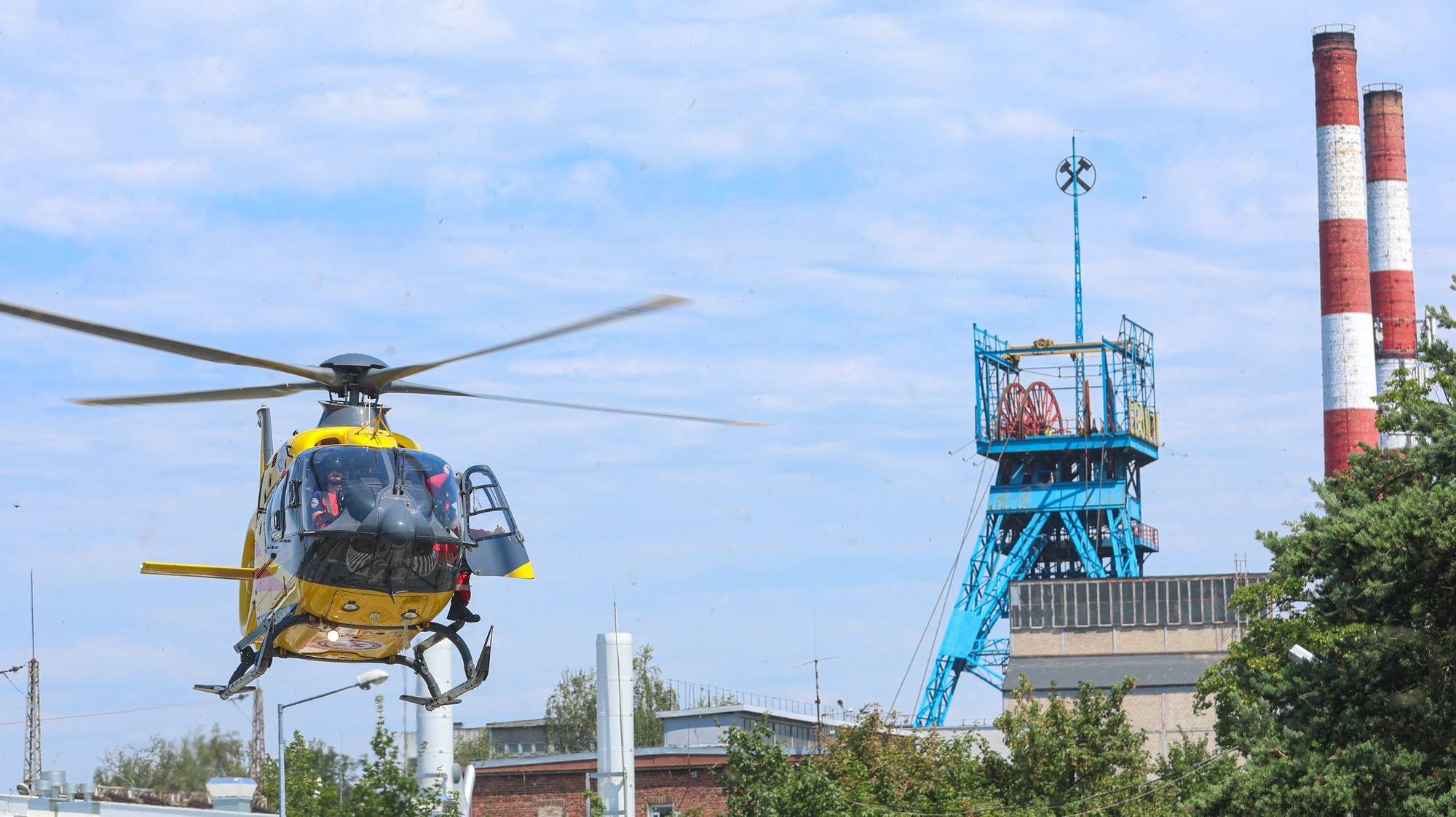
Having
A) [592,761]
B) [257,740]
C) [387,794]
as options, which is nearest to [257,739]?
[257,740]

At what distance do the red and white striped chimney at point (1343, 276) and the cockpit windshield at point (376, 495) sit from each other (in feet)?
184

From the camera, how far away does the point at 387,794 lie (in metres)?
46.2

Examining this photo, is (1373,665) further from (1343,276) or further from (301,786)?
(1343,276)

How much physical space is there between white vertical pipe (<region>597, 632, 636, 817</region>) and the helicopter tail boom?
25.7 metres

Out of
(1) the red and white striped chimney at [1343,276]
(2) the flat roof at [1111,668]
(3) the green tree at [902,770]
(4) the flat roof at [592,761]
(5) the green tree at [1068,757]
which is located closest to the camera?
(5) the green tree at [1068,757]

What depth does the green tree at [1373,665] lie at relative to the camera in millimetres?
24094

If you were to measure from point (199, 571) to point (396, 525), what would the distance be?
500 cm

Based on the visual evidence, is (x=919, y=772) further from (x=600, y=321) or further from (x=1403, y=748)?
(x=600, y=321)

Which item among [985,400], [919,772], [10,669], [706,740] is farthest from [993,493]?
[10,669]

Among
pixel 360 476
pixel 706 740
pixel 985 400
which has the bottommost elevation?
pixel 706 740

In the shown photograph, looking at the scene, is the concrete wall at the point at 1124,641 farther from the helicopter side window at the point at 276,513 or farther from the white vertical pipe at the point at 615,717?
the helicopter side window at the point at 276,513

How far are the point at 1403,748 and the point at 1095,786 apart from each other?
24257mm

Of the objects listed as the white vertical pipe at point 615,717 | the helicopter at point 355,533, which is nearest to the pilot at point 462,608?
the helicopter at point 355,533

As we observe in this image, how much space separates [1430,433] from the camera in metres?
26.1
